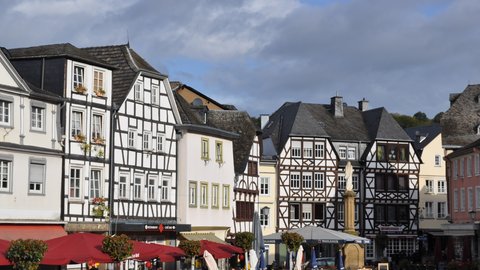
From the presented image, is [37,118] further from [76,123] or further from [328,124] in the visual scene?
[328,124]

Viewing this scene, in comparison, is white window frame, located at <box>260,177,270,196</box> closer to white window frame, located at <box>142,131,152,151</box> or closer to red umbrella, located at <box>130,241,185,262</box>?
white window frame, located at <box>142,131,152,151</box>

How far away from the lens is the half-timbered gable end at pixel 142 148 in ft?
143

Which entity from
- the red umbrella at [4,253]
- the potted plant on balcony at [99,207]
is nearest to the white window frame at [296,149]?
the potted plant on balcony at [99,207]

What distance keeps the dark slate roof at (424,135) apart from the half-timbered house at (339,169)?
369cm

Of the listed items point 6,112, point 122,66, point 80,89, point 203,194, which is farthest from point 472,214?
point 6,112

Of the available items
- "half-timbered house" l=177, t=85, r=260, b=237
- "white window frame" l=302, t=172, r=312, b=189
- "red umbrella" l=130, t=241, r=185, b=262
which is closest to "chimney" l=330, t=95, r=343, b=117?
"white window frame" l=302, t=172, r=312, b=189

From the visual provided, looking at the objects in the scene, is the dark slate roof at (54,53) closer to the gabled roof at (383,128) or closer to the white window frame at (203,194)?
the white window frame at (203,194)

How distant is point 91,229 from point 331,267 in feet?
50.2

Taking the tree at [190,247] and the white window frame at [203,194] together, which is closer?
the tree at [190,247]

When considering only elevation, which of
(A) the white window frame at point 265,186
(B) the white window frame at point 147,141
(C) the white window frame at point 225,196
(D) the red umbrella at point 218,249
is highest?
(B) the white window frame at point 147,141

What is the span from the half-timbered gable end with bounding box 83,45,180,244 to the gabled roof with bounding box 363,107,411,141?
29.2m

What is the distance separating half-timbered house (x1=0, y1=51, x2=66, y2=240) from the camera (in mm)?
36656

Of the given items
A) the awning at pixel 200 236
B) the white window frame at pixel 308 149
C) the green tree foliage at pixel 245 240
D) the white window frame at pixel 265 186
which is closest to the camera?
the green tree foliage at pixel 245 240

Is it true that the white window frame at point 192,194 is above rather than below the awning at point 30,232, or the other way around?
above
